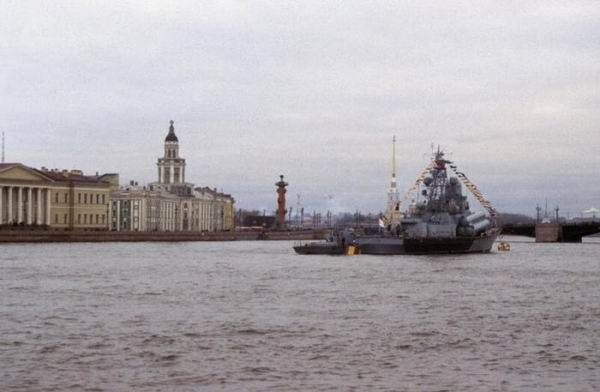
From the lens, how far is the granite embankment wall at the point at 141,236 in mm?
103931

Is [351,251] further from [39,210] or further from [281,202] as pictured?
[281,202]

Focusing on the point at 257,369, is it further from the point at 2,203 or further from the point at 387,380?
the point at 2,203

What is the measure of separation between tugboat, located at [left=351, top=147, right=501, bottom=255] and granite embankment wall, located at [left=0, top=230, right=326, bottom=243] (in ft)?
122

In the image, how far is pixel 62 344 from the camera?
944 inches

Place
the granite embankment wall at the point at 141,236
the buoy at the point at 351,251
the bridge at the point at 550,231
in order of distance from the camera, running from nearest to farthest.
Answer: the buoy at the point at 351,251, the granite embankment wall at the point at 141,236, the bridge at the point at 550,231

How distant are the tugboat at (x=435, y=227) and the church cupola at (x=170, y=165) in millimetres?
84410

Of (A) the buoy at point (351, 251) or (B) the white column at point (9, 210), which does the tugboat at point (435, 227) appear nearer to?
(A) the buoy at point (351, 251)

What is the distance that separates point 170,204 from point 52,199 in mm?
36909

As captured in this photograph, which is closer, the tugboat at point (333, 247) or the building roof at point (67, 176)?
the tugboat at point (333, 247)

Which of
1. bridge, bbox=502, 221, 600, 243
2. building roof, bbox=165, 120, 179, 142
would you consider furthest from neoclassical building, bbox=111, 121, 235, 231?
bridge, bbox=502, 221, 600, 243

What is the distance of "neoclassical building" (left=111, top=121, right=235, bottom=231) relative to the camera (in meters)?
146

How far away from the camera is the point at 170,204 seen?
6265 inches

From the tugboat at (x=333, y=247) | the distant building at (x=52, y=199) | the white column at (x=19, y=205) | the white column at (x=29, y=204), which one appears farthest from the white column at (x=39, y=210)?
the tugboat at (x=333, y=247)

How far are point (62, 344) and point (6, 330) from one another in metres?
2.88
